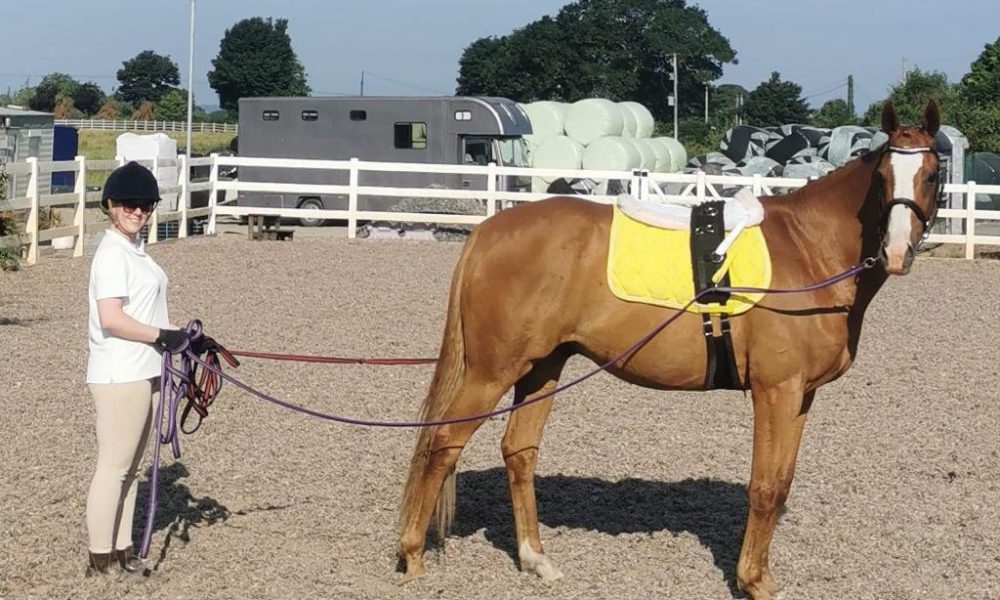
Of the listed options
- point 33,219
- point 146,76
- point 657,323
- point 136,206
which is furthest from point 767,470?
point 146,76

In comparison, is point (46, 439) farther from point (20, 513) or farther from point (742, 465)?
point (742, 465)

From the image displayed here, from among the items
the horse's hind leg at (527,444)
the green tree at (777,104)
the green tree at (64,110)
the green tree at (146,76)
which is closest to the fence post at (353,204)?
the horse's hind leg at (527,444)

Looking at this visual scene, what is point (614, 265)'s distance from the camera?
5320 mm

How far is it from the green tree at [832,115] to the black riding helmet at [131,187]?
2243 inches

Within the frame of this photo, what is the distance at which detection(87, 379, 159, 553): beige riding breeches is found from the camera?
5.00 meters

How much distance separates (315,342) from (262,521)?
209 inches

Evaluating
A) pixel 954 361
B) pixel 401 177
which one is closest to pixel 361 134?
pixel 401 177

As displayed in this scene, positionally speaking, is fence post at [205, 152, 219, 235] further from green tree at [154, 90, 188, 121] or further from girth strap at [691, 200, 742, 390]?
green tree at [154, 90, 188, 121]

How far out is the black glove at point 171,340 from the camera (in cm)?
501

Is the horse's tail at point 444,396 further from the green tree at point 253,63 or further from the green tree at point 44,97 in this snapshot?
the green tree at point 253,63

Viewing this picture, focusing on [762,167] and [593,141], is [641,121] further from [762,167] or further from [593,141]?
[762,167]

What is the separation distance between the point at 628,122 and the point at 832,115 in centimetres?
3424

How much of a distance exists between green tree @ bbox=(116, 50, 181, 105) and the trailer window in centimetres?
11512

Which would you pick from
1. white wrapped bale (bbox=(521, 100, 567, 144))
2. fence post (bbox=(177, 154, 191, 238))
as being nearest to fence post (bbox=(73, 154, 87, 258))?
fence post (bbox=(177, 154, 191, 238))
